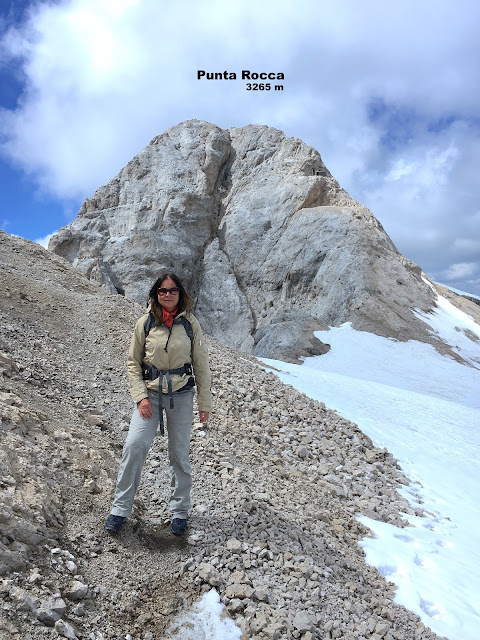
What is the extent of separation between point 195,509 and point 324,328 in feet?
88.1

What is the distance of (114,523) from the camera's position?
4277 mm

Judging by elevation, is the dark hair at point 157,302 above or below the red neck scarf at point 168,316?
above

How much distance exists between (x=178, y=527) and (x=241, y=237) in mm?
45713

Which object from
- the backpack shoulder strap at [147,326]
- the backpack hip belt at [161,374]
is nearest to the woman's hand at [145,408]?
the backpack hip belt at [161,374]

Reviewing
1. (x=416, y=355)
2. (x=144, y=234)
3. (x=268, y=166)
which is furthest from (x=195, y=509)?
(x=268, y=166)

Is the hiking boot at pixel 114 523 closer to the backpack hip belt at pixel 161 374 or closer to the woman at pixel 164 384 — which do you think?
the woman at pixel 164 384

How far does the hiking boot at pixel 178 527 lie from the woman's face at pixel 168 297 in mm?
2151

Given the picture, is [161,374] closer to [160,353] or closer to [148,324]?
[160,353]

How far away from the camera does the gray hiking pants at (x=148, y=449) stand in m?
4.37

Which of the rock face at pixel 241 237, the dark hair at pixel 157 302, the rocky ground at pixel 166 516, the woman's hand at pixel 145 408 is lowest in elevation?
the rocky ground at pixel 166 516

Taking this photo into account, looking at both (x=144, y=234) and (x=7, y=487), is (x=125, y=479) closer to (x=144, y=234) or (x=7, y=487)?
(x=7, y=487)

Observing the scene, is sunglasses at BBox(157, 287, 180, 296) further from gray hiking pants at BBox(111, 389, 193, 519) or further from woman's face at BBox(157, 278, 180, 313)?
gray hiking pants at BBox(111, 389, 193, 519)

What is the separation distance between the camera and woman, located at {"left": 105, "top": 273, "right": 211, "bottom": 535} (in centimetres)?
438

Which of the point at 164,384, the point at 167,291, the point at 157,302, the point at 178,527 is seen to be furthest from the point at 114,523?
the point at 167,291
